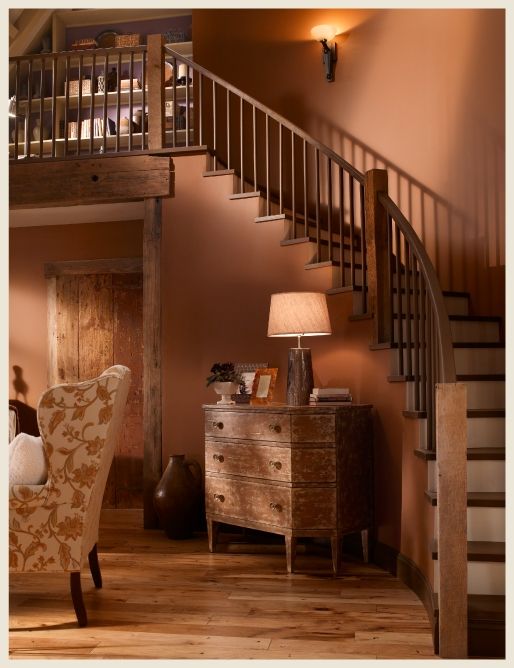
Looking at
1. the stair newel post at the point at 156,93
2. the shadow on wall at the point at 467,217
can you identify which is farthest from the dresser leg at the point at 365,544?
the stair newel post at the point at 156,93

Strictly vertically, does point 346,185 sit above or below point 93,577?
above

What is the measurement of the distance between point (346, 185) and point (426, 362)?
2527mm

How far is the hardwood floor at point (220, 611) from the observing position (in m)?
2.81

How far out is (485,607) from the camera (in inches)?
110

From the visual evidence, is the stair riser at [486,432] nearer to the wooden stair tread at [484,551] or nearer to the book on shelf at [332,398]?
the wooden stair tread at [484,551]

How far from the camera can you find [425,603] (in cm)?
331

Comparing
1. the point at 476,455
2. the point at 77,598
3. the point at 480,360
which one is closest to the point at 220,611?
the point at 77,598

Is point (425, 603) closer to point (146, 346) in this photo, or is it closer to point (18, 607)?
point (18, 607)

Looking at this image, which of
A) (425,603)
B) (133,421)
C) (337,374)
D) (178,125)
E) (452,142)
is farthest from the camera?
(178,125)

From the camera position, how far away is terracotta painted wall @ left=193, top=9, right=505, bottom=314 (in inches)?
189

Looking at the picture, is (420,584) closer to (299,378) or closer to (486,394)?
(486,394)

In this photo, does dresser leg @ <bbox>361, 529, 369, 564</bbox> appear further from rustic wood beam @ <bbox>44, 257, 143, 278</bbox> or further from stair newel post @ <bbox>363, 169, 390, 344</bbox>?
rustic wood beam @ <bbox>44, 257, 143, 278</bbox>

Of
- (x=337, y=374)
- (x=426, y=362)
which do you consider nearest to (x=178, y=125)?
(x=337, y=374)

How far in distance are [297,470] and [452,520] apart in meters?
1.41
